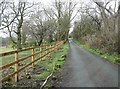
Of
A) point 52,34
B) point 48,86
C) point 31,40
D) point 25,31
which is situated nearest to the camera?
point 48,86

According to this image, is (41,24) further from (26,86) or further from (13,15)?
(26,86)

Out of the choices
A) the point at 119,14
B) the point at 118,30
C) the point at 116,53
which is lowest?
the point at 116,53

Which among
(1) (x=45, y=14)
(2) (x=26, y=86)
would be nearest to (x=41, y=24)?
(1) (x=45, y=14)

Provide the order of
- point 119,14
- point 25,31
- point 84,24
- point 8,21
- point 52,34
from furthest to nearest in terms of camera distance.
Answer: point 84,24 → point 52,34 → point 25,31 → point 8,21 → point 119,14

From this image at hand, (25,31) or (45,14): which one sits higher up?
(45,14)

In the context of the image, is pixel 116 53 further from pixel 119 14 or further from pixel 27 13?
pixel 27 13

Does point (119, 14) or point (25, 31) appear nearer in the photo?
point (119, 14)

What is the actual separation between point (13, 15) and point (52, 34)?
2452cm

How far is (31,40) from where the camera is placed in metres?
60.8

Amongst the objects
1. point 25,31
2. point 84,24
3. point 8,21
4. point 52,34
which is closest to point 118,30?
point 8,21

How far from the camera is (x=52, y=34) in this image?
6569 centimetres

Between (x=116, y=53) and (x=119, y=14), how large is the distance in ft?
13.1

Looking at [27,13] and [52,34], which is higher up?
[27,13]

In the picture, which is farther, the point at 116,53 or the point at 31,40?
the point at 31,40
